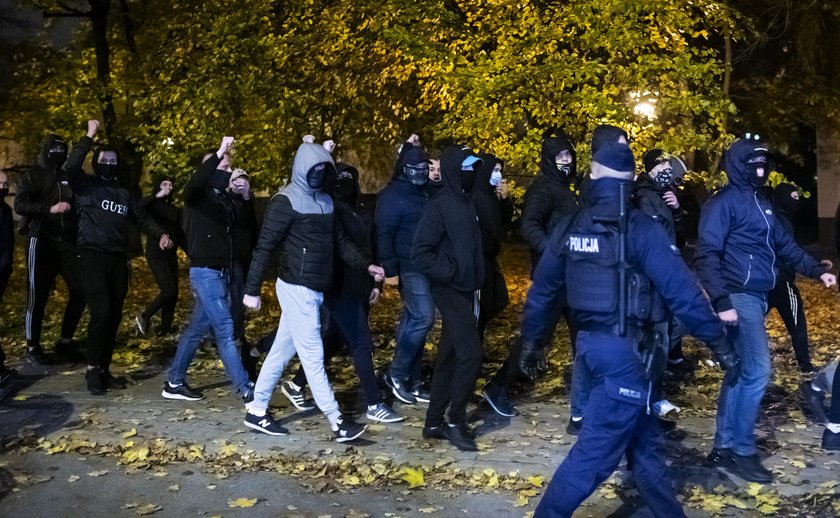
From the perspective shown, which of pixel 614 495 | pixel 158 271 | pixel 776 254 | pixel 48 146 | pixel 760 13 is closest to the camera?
pixel 614 495

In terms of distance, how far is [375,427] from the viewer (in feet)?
25.5

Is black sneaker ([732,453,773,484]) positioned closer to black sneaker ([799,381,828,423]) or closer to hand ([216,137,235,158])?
black sneaker ([799,381,828,423])

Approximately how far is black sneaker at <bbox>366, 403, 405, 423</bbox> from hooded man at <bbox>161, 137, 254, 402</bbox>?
94 centimetres

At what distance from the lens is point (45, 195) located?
9.62 metres

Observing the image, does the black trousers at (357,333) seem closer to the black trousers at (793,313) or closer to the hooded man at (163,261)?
the hooded man at (163,261)

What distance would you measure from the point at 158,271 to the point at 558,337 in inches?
175

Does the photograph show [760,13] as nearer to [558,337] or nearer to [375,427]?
[558,337]

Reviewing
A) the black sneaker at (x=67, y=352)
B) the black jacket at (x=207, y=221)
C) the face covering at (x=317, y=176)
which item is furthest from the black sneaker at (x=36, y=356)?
the face covering at (x=317, y=176)

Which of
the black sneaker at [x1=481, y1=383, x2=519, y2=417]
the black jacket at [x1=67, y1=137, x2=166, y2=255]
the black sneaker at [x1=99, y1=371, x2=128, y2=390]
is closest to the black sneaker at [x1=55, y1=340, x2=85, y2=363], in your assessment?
the black sneaker at [x1=99, y1=371, x2=128, y2=390]

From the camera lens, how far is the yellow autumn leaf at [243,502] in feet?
20.2

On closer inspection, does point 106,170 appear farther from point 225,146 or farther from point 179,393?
point 179,393

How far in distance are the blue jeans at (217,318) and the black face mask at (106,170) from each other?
45.8 inches

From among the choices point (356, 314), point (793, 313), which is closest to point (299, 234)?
point (356, 314)

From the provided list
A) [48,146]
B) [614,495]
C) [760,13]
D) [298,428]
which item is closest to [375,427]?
[298,428]
